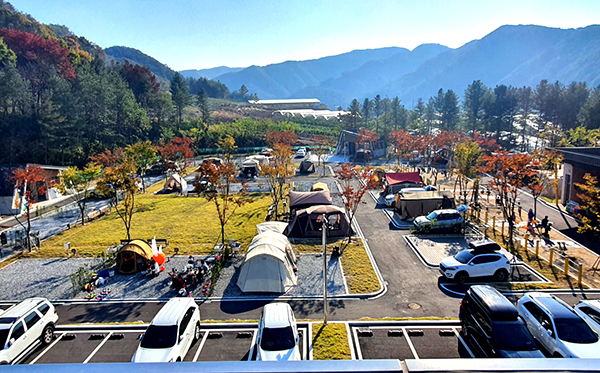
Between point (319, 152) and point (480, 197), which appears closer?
point (480, 197)

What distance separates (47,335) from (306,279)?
9979 mm

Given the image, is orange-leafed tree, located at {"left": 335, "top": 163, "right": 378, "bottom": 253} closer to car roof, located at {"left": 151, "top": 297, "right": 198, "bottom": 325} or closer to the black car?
the black car

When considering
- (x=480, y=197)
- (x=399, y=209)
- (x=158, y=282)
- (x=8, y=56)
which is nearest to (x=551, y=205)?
(x=480, y=197)

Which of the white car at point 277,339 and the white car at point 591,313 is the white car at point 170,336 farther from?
the white car at point 591,313

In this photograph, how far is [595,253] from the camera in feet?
62.7

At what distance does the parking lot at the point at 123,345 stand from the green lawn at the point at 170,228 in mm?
7815

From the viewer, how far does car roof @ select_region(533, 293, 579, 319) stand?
1123cm

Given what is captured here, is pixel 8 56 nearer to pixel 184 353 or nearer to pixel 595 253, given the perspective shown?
pixel 184 353

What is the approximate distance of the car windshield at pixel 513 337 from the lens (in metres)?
10.4

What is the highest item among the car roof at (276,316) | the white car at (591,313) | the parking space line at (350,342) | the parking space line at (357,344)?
the car roof at (276,316)

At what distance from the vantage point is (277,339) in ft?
35.2

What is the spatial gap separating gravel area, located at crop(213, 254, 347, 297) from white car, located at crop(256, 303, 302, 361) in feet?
14.4

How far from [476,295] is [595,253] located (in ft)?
39.2

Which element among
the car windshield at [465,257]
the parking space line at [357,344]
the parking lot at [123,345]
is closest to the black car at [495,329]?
the parking space line at [357,344]
